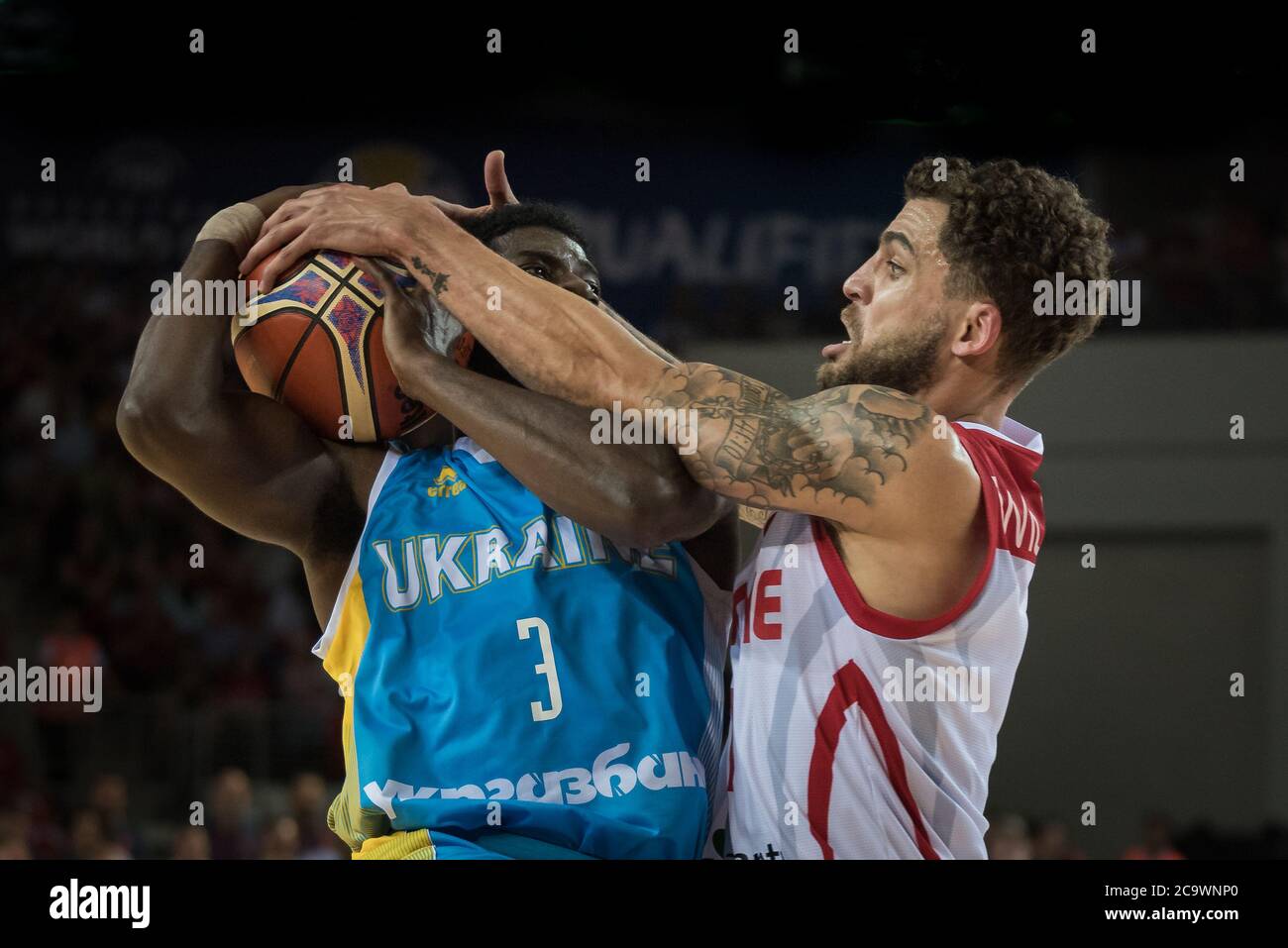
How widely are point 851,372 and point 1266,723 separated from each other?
6.03 meters

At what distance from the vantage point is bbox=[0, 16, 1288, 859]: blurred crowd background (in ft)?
23.5

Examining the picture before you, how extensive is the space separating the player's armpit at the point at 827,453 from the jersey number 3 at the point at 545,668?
0.44 metres

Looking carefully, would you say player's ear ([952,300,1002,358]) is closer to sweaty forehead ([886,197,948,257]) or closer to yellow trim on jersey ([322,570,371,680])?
sweaty forehead ([886,197,948,257])

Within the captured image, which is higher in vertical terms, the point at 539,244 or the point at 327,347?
the point at 539,244

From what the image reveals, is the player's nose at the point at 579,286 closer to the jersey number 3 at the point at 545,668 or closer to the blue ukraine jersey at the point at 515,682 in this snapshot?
the blue ukraine jersey at the point at 515,682

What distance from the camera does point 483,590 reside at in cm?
276

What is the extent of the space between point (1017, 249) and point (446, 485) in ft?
4.29

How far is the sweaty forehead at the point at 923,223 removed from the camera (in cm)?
296

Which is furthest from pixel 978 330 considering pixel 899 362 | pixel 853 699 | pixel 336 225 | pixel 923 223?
pixel 336 225

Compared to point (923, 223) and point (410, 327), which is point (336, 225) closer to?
point (410, 327)

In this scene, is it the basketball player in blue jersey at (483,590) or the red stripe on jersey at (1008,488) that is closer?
the basketball player in blue jersey at (483,590)

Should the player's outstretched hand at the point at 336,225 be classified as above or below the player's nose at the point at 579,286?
above

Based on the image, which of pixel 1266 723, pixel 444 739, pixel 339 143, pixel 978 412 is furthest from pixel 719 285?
pixel 444 739

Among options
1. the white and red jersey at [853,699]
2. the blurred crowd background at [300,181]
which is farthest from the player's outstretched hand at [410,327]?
the blurred crowd background at [300,181]
